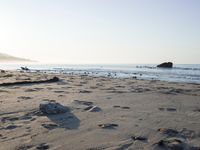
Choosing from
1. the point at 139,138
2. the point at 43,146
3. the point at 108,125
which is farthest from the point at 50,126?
the point at 139,138

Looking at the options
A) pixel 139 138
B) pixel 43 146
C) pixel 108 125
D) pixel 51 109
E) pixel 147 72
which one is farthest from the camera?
pixel 147 72

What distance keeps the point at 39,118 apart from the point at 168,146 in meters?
3.49

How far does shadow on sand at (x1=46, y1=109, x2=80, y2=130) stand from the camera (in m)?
7.45

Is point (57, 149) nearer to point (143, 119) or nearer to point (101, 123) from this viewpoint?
point (101, 123)

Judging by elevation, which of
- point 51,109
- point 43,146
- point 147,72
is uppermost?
point 51,109

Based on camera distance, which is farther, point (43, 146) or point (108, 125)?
point (108, 125)

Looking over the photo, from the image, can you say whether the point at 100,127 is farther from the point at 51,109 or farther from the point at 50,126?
the point at 51,109

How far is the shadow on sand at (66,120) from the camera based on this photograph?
745cm

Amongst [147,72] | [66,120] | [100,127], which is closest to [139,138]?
[100,127]

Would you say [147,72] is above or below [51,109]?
below

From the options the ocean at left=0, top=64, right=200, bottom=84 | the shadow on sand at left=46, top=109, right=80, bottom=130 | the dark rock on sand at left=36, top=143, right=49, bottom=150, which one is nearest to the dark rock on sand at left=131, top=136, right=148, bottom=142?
the shadow on sand at left=46, top=109, right=80, bottom=130

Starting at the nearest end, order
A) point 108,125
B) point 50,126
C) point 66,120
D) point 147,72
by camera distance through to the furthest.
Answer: point 50,126
point 108,125
point 66,120
point 147,72

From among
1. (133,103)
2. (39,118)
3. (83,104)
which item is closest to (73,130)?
(39,118)

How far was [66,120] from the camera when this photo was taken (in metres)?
8.04
